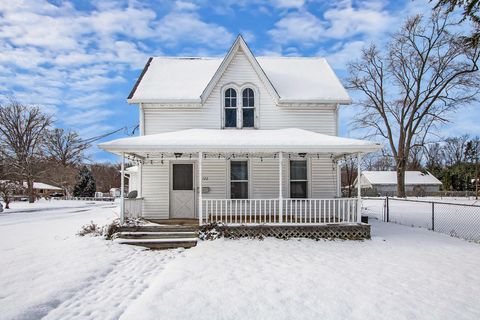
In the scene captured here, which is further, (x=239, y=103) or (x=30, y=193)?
(x=30, y=193)

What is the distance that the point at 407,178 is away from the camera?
170 ft

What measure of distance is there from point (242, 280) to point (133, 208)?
6.76 m

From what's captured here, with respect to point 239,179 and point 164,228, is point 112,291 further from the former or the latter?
point 239,179

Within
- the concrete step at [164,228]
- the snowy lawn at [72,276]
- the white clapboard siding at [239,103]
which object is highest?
the white clapboard siding at [239,103]

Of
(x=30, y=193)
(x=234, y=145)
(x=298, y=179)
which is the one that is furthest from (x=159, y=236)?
(x=30, y=193)

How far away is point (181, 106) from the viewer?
1310cm

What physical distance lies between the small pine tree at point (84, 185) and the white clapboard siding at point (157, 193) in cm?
3509

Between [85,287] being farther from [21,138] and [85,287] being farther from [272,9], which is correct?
[21,138]

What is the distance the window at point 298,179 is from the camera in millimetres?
13039

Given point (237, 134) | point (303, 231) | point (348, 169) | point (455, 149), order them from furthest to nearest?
point (455, 149)
point (348, 169)
point (237, 134)
point (303, 231)

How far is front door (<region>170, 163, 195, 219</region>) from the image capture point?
41.9 ft

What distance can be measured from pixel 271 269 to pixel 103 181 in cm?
6950

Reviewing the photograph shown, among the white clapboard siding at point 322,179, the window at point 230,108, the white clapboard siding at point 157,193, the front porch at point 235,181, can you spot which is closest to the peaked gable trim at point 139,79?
the front porch at point 235,181

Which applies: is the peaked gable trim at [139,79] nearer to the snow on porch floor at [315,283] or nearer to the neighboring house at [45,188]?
the snow on porch floor at [315,283]
